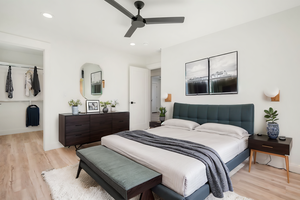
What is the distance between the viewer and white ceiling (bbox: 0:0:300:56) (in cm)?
224

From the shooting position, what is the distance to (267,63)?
8.44 ft

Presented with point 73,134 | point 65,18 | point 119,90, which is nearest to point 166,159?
point 73,134

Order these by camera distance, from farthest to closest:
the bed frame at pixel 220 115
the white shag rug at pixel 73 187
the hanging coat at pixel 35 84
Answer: the hanging coat at pixel 35 84, the bed frame at pixel 220 115, the white shag rug at pixel 73 187

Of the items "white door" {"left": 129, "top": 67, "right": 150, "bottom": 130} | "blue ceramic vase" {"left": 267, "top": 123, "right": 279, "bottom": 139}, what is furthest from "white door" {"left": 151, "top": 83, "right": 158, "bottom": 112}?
"blue ceramic vase" {"left": 267, "top": 123, "right": 279, "bottom": 139}

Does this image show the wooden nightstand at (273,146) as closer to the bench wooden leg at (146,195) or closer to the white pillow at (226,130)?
the white pillow at (226,130)

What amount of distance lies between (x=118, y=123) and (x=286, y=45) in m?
3.59

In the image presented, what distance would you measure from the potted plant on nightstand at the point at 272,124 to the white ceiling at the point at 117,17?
5.26ft

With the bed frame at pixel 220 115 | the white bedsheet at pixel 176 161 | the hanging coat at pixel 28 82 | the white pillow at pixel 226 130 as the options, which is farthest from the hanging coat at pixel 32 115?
the white pillow at pixel 226 130

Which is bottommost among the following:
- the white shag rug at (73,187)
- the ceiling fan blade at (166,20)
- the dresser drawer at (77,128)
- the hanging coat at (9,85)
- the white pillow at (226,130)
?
the white shag rug at (73,187)

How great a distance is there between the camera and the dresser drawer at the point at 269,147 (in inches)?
80.5

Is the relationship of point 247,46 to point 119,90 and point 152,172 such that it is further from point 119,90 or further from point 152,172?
point 119,90

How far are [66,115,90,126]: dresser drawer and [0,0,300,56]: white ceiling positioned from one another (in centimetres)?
177

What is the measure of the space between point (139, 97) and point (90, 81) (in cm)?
158

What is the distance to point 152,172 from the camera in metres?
1.46
